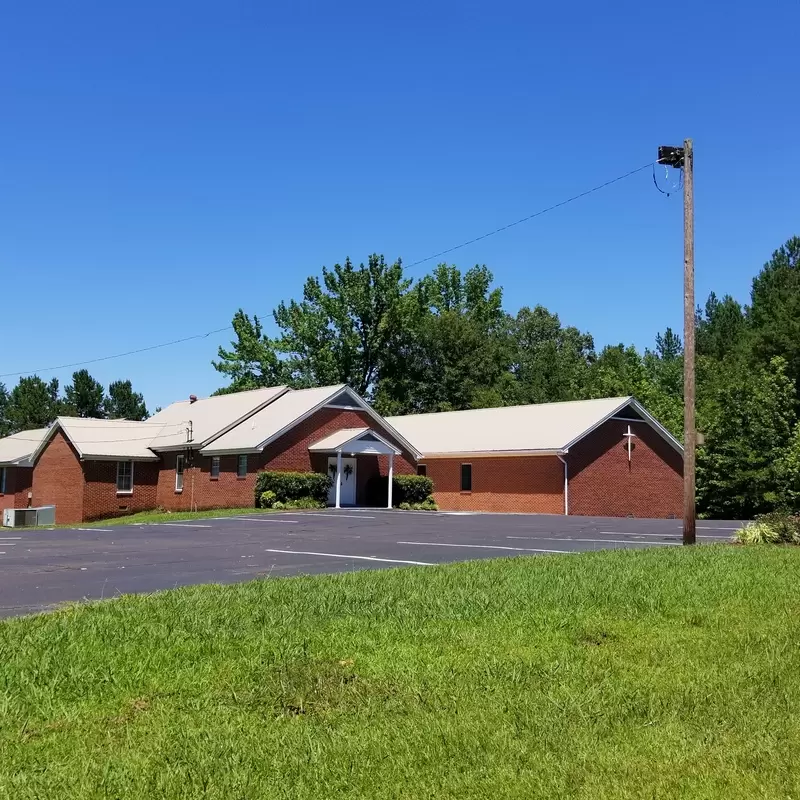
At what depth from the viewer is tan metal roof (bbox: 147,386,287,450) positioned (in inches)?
1583

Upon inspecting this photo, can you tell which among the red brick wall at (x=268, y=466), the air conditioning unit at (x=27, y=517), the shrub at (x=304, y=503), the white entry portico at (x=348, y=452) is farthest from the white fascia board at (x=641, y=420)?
the air conditioning unit at (x=27, y=517)

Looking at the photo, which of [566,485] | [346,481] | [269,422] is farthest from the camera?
[346,481]

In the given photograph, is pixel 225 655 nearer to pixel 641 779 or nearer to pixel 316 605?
pixel 316 605

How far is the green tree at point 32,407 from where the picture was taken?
7881 cm

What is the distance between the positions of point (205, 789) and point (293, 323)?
63.0m

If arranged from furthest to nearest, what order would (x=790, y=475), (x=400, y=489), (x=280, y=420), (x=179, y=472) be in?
(x=179, y=472) < (x=400, y=489) < (x=280, y=420) < (x=790, y=475)

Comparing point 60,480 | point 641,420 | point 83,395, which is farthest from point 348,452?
point 83,395

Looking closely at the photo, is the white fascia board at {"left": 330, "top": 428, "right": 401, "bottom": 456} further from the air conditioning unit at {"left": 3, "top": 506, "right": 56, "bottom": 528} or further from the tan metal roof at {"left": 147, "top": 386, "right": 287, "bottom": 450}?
the air conditioning unit at {"left": 3, "top": 506, "right": 56, "bottom": 528}

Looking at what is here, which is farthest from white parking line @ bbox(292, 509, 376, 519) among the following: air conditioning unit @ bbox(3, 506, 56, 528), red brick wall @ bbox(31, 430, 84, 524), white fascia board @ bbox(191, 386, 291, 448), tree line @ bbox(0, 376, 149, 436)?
tree line @ bbox(0, 376, 149, 436)

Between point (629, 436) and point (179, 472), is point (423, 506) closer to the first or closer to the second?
point (629, 436)

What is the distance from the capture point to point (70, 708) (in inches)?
230

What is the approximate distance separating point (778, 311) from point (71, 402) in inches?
2371

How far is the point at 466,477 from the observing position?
4125 centimetres

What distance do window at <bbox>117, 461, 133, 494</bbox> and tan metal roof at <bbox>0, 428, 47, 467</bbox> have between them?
5.93 metres
